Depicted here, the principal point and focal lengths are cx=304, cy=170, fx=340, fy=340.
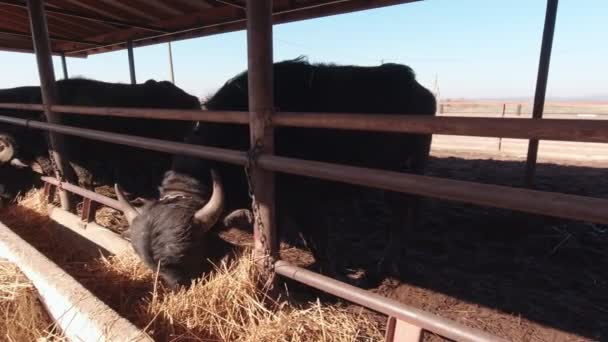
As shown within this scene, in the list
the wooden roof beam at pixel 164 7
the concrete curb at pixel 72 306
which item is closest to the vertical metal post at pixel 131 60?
the wooden roof beam at pixel 164 7

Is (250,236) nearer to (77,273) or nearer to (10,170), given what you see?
(77,273)

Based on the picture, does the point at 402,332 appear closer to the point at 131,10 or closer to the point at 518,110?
the point at 131,10

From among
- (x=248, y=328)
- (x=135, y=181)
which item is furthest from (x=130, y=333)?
(x=135, y=181)

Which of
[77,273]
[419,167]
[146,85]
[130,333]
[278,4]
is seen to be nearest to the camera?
[130,333]

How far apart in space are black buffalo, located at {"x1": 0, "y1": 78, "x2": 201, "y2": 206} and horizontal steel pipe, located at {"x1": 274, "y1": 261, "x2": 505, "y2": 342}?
378cm

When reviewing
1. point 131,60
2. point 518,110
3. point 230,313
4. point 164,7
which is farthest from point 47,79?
point 518,110

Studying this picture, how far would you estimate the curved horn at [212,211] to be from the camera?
233 centimetres

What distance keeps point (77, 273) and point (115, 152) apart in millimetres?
2807

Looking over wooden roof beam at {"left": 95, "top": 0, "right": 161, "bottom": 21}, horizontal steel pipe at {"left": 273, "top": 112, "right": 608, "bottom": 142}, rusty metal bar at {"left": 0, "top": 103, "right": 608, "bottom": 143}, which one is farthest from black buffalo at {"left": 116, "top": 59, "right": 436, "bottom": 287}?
wooden roof beam at {"left": 95, "top": 0, "right": 161, "bottom": 21}

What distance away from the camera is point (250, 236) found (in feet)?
13.5

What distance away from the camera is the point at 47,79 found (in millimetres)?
3816

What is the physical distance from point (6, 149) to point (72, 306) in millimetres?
4505

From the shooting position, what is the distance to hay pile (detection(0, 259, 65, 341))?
185 cm

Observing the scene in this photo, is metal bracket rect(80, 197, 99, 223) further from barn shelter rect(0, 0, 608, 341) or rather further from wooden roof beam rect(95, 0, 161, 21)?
wooden roof beam rect(95, 0, 161, 21)
